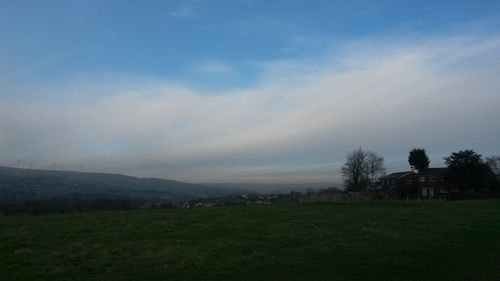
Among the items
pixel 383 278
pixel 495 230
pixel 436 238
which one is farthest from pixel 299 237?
pixel 495 230

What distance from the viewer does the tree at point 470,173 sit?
271 ft

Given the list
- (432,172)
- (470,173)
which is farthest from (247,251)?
(432,172)

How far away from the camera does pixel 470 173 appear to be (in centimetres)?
8312

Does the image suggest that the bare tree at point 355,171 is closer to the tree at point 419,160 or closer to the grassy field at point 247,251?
the tree at point 419,160

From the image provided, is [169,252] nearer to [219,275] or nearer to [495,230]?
[219,275]

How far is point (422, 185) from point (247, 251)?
290ft

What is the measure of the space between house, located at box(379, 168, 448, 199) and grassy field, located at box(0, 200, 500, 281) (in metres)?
64.5

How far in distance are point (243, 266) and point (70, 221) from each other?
16.0 m

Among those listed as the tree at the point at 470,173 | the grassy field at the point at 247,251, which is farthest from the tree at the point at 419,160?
the grassy field at the point at 247,251

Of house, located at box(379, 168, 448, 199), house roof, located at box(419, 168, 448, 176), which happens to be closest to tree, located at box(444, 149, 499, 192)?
house, located at box(379, 168, 448, 199)

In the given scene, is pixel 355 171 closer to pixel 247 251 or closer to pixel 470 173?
pixel 470 173

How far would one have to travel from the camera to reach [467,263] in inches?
640

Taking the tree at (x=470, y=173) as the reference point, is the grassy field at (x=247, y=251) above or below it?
below

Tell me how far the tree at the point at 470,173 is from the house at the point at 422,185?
381cm
